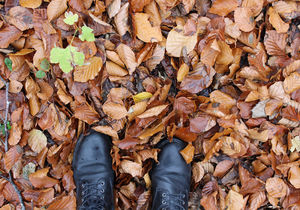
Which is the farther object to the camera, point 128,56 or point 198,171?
point 198,171

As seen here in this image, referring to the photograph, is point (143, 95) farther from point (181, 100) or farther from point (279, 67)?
point (279, 67)

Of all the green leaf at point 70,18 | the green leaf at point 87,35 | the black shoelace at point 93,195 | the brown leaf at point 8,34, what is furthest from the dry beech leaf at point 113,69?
the black shoelace at point 93,195

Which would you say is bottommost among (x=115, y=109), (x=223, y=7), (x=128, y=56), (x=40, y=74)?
(x=115, y=109)

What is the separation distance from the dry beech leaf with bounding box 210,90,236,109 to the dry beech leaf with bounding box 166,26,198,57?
0.89 feet

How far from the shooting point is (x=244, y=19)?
1.34m

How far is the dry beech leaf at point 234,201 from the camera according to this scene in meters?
1.33

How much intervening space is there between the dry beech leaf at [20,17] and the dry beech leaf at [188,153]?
1043 millimetres

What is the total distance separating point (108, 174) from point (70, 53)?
26.8 inches

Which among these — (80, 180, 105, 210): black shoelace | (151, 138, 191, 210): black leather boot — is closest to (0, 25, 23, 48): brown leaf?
(80, 180, 105, 210): black shoelace

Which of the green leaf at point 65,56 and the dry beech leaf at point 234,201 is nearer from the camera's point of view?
the green leaf at point 65,56

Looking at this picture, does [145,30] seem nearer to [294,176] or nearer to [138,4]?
[138,4]

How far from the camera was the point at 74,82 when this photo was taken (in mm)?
1303

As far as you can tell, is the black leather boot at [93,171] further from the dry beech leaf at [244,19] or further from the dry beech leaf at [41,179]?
the dry beech leaf at [244,19]

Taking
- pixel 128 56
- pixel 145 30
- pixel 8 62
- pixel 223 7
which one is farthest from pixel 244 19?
pixel 8 62
